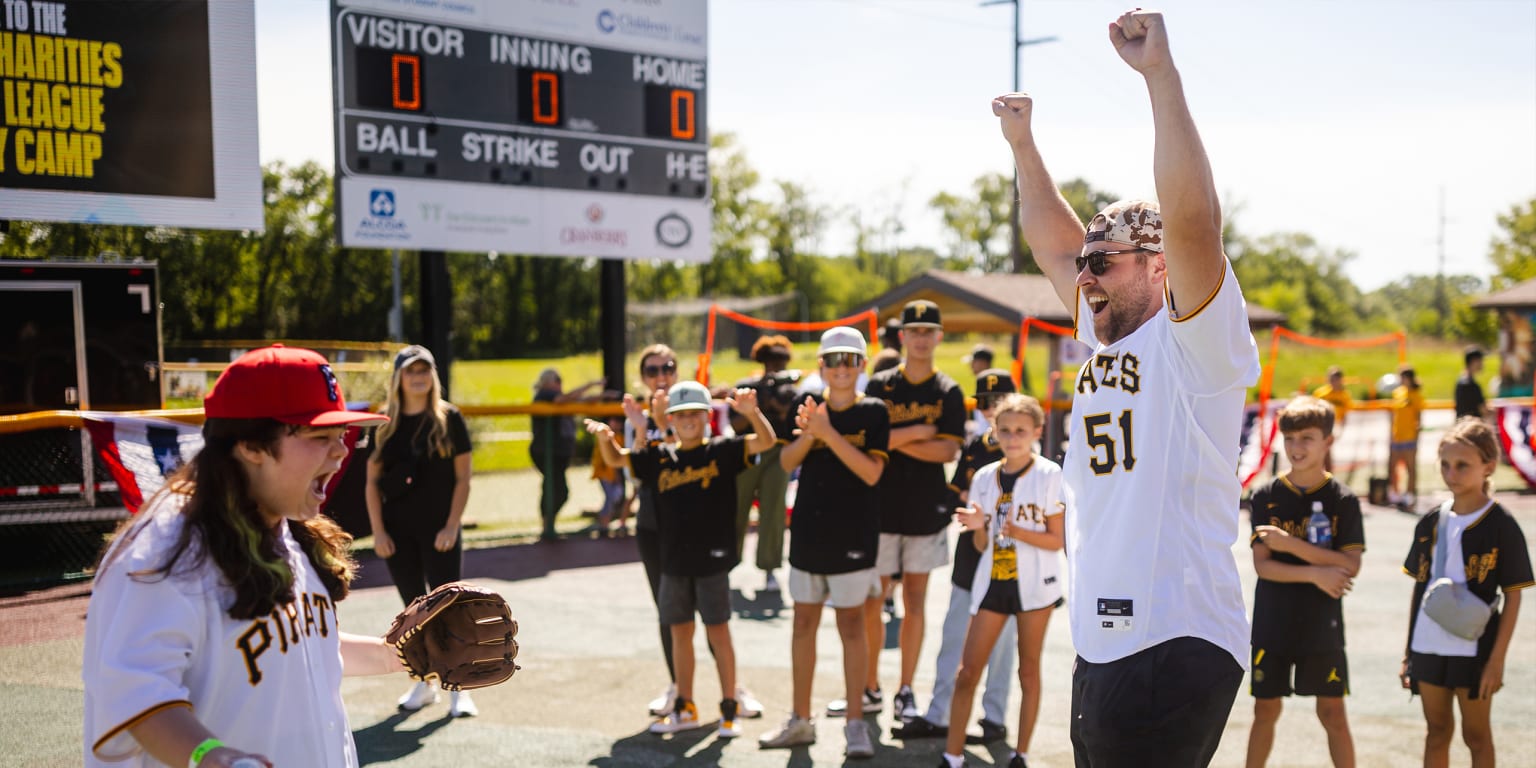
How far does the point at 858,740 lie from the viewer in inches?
217

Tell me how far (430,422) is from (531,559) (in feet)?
15.7

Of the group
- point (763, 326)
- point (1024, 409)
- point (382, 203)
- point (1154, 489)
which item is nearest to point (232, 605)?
point (1154, 489)

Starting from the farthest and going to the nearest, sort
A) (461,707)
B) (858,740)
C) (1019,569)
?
(461,707), (858,740), (1019,569)

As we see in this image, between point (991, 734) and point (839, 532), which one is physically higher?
point (839, 532)

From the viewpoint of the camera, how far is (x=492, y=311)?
167 feet

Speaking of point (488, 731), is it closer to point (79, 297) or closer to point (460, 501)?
point (460, 501)

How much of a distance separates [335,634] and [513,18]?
469 inches

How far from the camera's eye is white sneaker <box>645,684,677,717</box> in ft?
19.8

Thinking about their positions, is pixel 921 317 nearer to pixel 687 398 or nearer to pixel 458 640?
pixel 687 398

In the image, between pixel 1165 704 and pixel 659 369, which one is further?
pixel 659 369

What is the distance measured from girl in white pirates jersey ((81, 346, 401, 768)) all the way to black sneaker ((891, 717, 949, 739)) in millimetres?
4003

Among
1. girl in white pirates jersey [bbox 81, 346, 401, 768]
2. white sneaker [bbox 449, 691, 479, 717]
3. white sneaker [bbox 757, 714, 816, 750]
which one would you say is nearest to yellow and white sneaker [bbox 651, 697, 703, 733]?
white sneaker [bbox 757, 714, 816, 750]

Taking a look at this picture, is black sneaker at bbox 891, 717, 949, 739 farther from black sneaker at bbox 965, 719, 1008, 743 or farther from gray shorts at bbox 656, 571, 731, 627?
gray shorts at bbox 656, 571, 731, 627

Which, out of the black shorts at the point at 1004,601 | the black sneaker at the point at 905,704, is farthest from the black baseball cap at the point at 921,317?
the black sneaker at the point at 905,704
